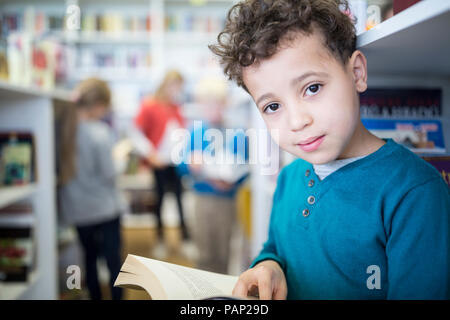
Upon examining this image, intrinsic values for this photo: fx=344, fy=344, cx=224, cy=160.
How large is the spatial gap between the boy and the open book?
0.05m

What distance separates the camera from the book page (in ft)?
1.56

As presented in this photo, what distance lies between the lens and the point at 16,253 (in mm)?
1405

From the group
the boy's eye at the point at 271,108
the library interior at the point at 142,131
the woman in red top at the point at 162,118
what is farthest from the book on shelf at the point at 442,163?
the woman in red top at the point at 162,118

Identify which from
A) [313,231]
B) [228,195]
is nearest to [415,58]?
[313,231]

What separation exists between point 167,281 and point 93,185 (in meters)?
1.44

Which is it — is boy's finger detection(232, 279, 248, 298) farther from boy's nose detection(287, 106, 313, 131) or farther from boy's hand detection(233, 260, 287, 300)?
boy's nose detection(287, 106, 313, 131)

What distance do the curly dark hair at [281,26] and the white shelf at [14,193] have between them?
1.10 meters

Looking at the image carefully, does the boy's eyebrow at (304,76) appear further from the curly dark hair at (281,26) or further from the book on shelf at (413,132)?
the book on shelf at (413,132)

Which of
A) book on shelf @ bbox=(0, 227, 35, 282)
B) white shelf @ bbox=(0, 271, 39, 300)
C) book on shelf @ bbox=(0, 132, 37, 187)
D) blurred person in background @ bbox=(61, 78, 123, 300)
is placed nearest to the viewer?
white shelf @ bbox=(0, 271, 39, 300)

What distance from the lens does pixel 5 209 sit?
152cm

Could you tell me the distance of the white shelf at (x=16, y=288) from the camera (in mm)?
1253

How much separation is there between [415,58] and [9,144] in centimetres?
158

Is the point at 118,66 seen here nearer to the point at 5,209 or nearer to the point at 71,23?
the point at 5,209

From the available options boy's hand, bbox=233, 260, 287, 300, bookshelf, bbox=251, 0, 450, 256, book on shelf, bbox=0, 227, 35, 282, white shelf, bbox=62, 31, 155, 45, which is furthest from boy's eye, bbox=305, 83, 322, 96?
white shelf, bbox=62, 31, 155, 45
